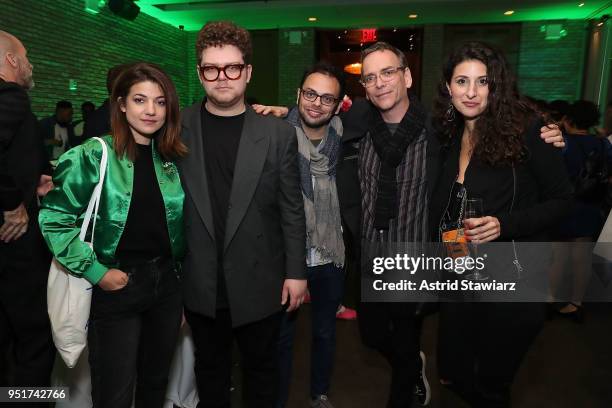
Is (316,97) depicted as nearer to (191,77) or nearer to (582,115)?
(582,115)

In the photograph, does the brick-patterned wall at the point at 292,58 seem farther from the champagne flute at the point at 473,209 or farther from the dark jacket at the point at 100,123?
the champagne flute at the point at 473,209

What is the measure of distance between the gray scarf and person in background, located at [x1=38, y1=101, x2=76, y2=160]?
5.49 m

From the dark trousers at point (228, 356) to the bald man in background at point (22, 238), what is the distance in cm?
87

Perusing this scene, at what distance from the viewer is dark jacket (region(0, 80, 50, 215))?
1.92 metres

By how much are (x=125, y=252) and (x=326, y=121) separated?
3.71ft

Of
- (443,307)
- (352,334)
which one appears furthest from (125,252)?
(352,334)

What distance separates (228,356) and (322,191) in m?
0.91

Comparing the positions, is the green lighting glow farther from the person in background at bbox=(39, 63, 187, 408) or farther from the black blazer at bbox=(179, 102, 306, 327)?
the person in background at bbox=(39, 63, 187, 408)

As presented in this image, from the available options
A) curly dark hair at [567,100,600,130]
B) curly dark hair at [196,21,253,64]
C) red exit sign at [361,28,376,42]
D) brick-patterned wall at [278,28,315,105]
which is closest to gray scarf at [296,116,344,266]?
Answer: curly dark hair at [196,21,253,64]

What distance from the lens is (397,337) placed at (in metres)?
2.12

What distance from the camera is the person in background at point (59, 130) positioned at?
6.33 meters

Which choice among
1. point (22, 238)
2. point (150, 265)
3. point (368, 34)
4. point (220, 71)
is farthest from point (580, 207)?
point (368, 34)

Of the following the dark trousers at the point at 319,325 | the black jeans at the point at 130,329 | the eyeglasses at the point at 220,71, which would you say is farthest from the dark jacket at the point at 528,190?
the black jeans at the point at 130,329

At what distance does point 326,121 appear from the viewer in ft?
7.18
